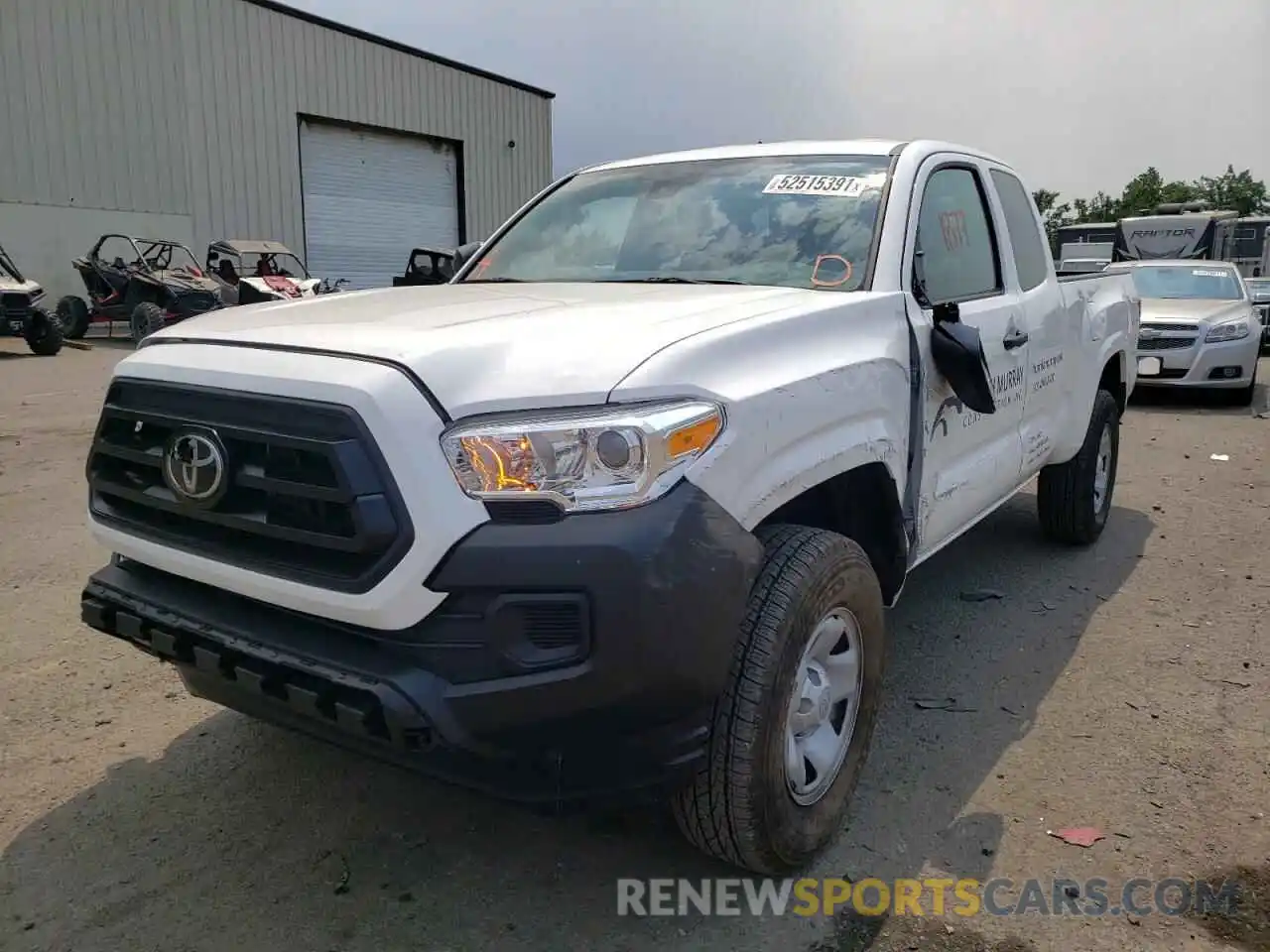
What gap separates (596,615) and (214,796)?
169cm

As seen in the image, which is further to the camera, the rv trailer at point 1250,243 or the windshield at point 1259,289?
the rv trailer at point 1250,243

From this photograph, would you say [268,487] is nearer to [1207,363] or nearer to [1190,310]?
[1207,363]

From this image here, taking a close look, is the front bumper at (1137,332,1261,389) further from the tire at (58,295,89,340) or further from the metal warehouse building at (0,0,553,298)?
the metal warehouse building at (0,0,553,298)

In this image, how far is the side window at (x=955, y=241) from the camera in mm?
3457

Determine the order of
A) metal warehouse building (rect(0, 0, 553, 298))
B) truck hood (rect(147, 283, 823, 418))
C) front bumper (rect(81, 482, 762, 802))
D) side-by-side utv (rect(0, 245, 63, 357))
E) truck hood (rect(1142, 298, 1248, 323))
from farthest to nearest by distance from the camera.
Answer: metal warehouse building (rect(0, 0, 553, 298)), side-by-side utv (rect(0, 245, 63, 357)), truck hood (rect(1142, 298, 1248, 323)), truck hood (rect(147, 283, 823, 418)), front bumper (rect(81, 482, 762, 802))

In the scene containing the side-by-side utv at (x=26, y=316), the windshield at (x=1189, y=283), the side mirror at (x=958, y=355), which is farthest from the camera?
the side-by-side utv at (x=26, y=316)

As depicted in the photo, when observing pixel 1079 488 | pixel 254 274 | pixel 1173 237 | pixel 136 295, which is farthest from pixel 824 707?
pixel 1173 237

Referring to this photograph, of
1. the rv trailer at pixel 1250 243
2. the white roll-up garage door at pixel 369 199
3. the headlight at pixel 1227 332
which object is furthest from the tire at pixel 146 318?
the rv trailer at pixel 1250 243

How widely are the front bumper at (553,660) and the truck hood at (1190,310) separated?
433 inches

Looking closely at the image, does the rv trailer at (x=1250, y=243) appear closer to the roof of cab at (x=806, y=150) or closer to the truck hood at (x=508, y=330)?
the roof of cab at (x=806, y=150)

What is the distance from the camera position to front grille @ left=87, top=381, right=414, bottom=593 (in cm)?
204

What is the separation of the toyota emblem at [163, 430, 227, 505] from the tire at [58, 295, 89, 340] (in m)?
16.7

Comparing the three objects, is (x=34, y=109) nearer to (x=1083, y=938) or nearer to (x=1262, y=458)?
(x=1262, y=458)

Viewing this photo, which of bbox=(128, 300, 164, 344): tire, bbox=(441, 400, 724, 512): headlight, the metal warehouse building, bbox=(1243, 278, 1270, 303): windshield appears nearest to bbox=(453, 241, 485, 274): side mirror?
bbox=(441, 400, 724, 512): headlight
